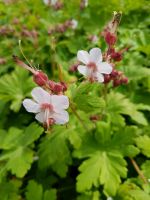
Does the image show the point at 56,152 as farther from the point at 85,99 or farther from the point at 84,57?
the point at 84,57

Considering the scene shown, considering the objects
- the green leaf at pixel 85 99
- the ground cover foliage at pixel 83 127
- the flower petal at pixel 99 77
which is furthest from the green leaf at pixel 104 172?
the flower petal at pixel 99 77

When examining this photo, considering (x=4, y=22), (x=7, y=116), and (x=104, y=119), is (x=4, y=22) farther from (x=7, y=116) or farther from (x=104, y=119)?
(x=104, y=119)

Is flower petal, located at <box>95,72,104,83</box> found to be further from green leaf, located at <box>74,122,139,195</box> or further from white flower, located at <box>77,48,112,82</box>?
green leaf, located at <box>74,122,139,195</box>

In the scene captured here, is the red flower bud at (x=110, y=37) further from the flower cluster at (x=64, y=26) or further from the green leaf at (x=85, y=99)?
the flower cluster at (x=64, y=26)

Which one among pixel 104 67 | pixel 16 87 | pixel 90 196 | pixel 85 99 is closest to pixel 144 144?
pixel 90 196

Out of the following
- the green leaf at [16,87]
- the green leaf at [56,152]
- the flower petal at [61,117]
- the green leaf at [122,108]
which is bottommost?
the green leaf at [56,152]
